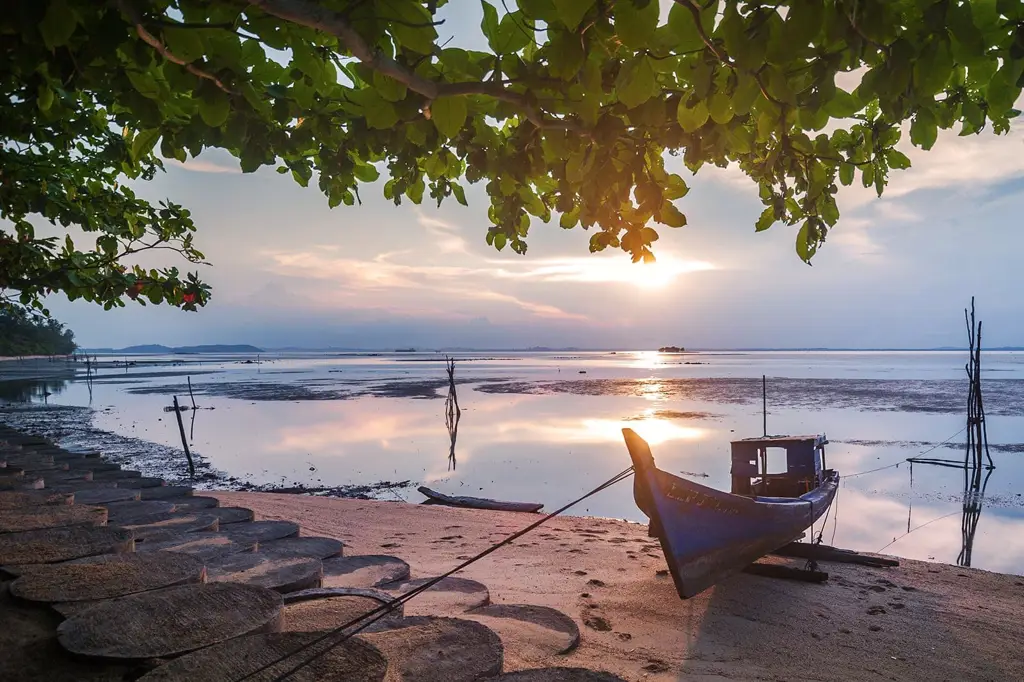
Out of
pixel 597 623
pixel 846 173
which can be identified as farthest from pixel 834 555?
pixel 846 173

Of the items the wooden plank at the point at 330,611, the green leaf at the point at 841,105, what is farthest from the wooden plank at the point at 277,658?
the green leaf at the point at 841,105

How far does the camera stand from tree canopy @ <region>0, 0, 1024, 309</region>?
1.75m

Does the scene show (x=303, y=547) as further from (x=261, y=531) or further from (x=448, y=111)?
(x=448, y=111)

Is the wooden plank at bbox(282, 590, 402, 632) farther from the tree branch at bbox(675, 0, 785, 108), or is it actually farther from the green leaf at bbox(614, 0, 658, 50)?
the tree branch at bbox(675, 0, 785, 108)

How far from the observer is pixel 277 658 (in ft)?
7.97

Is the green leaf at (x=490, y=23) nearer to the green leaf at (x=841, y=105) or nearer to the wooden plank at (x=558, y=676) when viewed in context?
the green leaf at (x=841, y=105)

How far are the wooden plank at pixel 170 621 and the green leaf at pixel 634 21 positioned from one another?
2.97 m

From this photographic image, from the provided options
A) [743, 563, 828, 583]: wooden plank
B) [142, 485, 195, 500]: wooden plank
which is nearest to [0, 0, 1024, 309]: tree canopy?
[142, 485, 195, 500]: wooden plank

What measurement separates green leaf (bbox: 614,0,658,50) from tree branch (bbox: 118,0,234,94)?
1.56m

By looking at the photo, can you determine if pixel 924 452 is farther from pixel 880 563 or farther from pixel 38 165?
pixel 38 165

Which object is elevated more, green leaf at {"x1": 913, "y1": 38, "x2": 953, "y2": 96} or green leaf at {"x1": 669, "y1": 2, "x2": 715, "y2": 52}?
green leaf at {"x1": 669, "y1": 2, "x2": 715, "y2": 52}

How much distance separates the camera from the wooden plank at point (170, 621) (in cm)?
235

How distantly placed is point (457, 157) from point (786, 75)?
6.37ft

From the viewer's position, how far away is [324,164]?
3420mm
